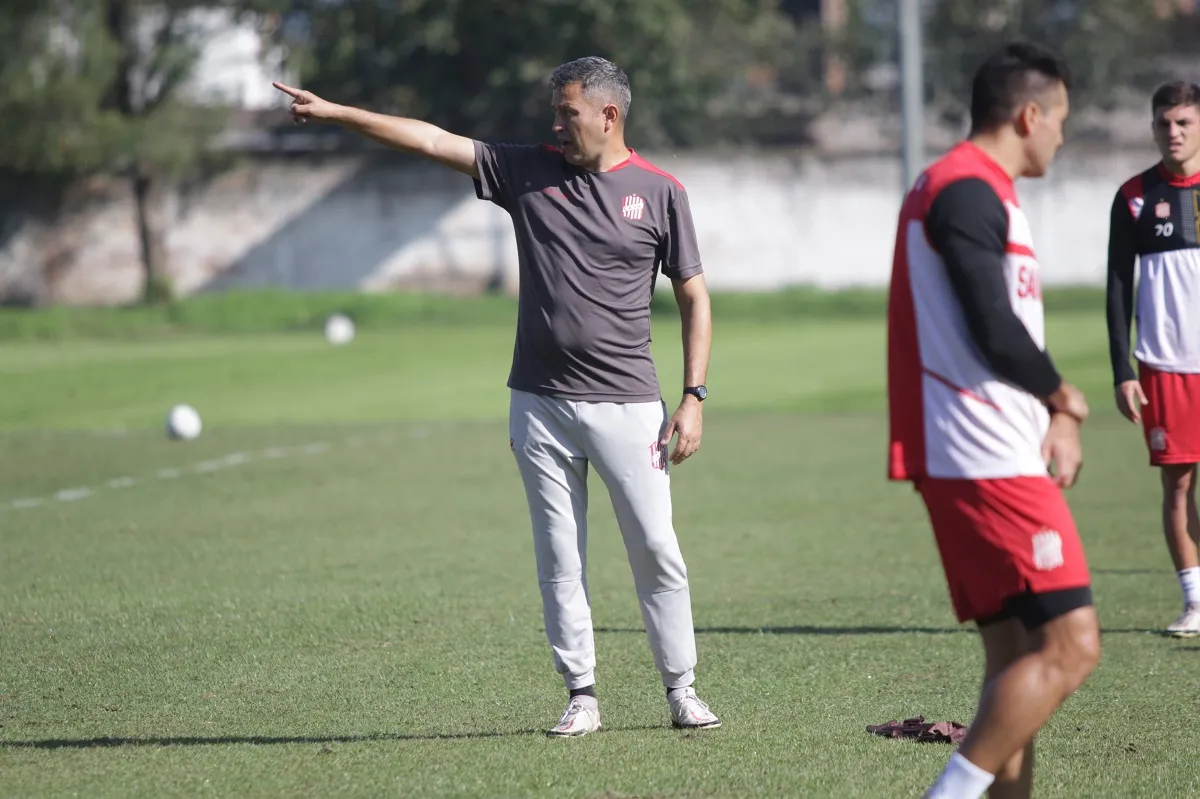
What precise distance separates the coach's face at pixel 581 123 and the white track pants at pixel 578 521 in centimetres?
86

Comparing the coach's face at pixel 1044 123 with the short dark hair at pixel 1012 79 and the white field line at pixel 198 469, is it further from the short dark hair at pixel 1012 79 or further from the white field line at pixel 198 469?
the white field line at pixel 198 469

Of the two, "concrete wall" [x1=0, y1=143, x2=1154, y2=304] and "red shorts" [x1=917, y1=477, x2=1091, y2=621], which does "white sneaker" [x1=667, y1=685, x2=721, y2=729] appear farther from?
"concrete wall" [x1=0, y1=143, x2=1154, y2=304]

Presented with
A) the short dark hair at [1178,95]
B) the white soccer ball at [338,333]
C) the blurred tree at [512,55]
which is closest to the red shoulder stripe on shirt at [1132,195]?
the short dark hair at [1178,95]

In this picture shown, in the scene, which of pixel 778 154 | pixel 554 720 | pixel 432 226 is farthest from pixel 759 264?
pixel 554 720

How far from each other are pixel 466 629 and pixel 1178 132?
391 centimetres

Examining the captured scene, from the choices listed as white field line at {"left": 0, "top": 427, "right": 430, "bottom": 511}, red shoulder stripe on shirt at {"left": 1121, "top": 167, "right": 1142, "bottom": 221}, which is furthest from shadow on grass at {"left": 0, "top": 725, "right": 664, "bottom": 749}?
white field line at {"left": 0, "top": 427, "right": 430, "bottom": 511}

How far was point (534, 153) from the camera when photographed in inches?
221

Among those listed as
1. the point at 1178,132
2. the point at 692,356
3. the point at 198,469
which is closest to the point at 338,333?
the point at 198,469

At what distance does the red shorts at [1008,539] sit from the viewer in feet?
12.8

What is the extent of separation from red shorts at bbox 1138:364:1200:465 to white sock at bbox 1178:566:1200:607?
1.74 ft

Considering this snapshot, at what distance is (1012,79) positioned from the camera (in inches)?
157

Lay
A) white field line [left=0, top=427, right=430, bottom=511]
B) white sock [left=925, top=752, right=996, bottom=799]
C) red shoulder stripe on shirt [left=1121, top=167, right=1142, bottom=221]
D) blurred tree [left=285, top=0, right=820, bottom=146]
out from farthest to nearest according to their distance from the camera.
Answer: blurred tree [left=285, top=0, right=820, bottom=146] < white field line [left=0, top=427, right=430, bottom=511] < red shoulder stripe on shirt [left=1121, top=167, right=1142, bottom=221] < white sock [left=925, top=752, right=996, bottom=799]

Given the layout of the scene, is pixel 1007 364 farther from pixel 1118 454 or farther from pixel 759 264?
pixel 759 264

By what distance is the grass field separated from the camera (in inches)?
204
